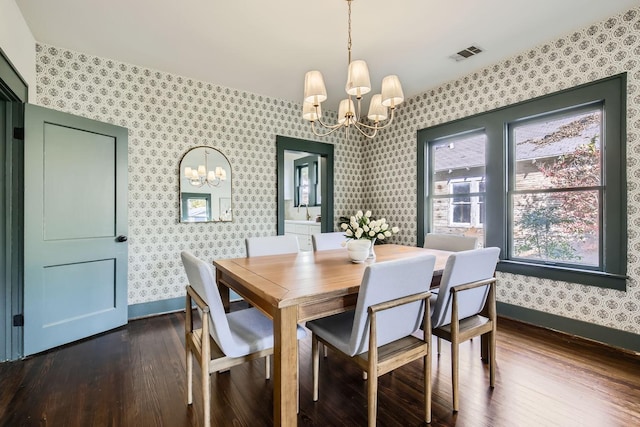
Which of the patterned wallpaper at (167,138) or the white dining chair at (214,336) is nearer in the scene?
the white dining chair at (214,336)

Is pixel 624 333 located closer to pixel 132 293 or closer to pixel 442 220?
pixel 442 220

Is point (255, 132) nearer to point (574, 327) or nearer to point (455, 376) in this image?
point (455, 376)

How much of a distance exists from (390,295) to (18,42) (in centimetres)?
338

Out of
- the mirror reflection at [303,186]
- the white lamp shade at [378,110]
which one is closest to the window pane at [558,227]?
the white lamp shade at [378,110]

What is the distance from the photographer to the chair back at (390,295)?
139cm

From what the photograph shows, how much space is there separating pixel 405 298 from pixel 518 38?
109 inches

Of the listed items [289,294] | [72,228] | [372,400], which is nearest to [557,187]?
[372,400]

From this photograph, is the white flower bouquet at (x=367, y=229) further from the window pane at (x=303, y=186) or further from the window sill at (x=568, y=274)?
the window pane at (x=303, y=186)

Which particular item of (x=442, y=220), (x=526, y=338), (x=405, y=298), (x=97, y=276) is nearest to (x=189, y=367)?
(x=405, y=298)

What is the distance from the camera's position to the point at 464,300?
1844 millimetres

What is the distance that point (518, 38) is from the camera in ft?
8.95

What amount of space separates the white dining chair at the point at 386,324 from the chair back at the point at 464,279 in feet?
0.57

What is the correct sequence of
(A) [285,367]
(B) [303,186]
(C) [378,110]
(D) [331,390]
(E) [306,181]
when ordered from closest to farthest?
(A) [285,367] < (D) [331,390] < (C) [378,110] < (E) [306,181] < (B) [303,186]

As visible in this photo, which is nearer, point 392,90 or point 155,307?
point 392,90
